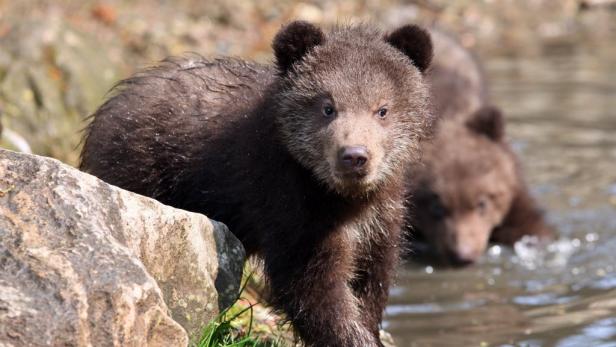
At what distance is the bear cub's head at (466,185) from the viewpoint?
Result: 10.5m

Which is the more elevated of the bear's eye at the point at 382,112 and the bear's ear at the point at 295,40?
the bear's ear at the point at 295,40

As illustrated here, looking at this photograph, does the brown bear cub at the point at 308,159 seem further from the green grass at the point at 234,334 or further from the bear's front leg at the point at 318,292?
the green grass at the point at 234,334

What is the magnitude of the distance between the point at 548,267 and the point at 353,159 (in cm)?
494

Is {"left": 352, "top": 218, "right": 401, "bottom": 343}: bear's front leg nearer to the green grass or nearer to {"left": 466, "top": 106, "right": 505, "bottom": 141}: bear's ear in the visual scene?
the green grass

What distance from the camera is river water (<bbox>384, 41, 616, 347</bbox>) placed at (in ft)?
26.0

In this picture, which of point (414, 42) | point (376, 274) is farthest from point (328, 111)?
A: point (376, 274)

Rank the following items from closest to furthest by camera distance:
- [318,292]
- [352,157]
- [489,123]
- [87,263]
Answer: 1. [87,263]
2. [352,157]
3. [318,292]
4. [489,123]

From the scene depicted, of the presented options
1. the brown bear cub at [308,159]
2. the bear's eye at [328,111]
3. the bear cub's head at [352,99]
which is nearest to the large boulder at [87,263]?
the brown bear cub at [308,159]

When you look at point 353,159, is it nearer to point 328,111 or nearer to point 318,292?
point 328,111

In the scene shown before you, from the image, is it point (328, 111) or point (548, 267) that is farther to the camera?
point (548, 267)

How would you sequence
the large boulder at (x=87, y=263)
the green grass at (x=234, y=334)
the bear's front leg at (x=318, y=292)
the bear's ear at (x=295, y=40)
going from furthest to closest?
the bear's ear at (x=295, y=40), the bear's front leg at (x=318, y=292), the green grass at (x=234, y=334), the large boulder at (x=87, y=263)

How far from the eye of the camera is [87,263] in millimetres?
4551

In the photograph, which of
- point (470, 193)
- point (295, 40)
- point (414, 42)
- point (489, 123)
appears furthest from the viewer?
point (489, 123)

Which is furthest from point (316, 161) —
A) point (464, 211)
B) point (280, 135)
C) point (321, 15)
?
point (321, 15)
